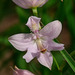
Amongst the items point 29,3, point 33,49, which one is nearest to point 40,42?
point 33,49

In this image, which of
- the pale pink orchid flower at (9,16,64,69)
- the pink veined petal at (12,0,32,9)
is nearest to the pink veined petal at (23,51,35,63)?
the pale pink orchid flower at (9,16,64,69)

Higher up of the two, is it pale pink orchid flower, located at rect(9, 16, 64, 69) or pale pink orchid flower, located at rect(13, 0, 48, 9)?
pale pink orchid flower, located at rect(13, 0, 48, 9)

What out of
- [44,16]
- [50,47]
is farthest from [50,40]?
[44,16]

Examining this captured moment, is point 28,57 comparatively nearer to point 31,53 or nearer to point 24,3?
point 31,53

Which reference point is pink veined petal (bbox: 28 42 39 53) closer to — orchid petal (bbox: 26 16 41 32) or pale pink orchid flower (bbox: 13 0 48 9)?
orchid petal (bbox: 26 16 41 32)

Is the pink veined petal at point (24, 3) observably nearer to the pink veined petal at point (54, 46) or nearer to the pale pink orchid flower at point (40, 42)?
the pale pink orchid flower at point (40, 42)

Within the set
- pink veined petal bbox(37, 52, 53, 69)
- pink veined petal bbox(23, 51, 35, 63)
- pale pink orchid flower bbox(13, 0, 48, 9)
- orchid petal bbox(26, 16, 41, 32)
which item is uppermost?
pale pink orchid flower bbox(13, 0, 48, 9)

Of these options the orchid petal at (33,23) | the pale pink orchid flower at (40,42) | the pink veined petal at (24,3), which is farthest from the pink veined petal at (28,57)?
the pink veined petal at (24,3)
